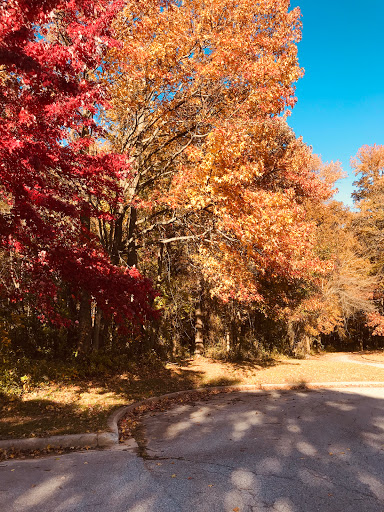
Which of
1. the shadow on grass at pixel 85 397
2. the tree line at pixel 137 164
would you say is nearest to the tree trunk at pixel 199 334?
the tree line at pixel 137 164

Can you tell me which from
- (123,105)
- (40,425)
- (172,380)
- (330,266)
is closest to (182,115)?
(123,105)

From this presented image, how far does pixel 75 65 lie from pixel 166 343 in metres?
12.7

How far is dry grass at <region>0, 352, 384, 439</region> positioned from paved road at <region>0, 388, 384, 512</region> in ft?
4.26

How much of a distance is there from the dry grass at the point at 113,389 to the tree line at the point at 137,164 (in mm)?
1747

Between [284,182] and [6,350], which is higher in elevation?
[284,182]

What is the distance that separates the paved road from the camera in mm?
3764

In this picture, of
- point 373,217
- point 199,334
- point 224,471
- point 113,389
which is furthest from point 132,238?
point 373,217

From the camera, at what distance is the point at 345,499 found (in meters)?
3.87

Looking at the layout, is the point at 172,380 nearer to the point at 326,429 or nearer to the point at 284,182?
the point at 326,429

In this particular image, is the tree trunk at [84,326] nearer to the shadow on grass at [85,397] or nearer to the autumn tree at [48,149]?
the shadow on grass at [85,397]

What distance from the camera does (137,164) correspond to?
12.4m

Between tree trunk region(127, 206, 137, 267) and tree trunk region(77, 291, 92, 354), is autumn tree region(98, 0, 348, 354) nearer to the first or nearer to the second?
tree trunk region(127, 206, 137, 267)

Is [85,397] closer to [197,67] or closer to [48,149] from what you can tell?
[48,149]

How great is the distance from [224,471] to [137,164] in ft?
33.1
